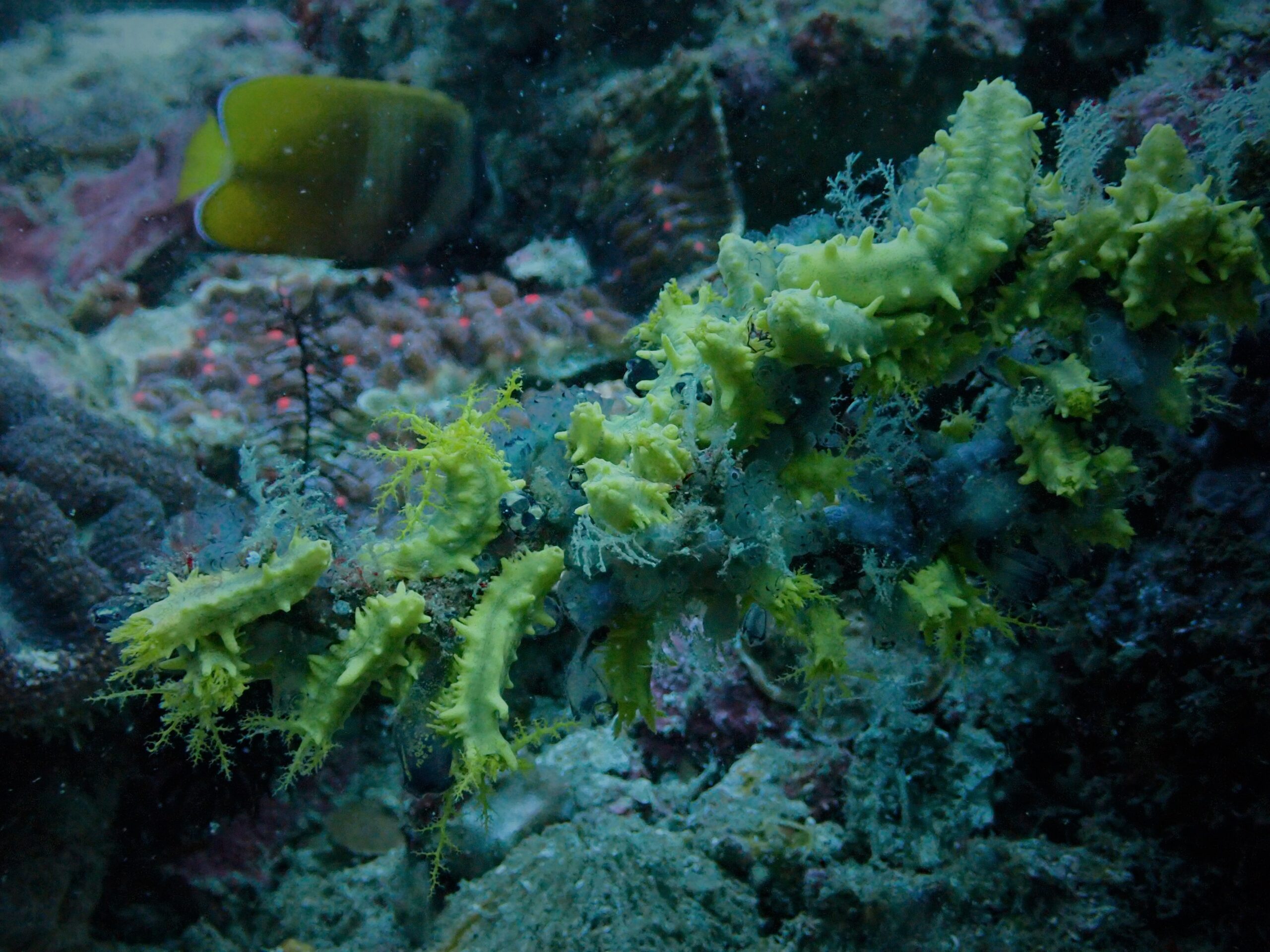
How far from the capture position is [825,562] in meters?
1.76

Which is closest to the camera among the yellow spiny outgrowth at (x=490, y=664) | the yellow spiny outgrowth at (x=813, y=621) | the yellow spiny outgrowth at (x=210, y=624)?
the yellow spiny outgrowth at (x=210, y=624)

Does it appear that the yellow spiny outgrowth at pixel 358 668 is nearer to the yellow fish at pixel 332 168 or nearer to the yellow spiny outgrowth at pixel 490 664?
the yellow spiny outgrowth at pixel 490 664

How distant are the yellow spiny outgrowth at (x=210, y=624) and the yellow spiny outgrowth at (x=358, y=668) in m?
0.12

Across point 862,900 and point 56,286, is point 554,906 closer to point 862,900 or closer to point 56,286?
point 862,900

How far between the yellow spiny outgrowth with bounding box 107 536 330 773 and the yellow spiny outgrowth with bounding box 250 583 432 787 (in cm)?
12

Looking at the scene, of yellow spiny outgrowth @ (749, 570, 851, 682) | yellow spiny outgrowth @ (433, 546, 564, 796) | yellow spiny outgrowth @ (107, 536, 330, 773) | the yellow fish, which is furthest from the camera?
the yellow fish

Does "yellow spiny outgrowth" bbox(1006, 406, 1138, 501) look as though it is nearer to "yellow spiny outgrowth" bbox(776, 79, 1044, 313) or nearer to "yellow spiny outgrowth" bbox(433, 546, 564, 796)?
"yellow spiny outgrowth" bbox(776, 79, 1044, 313)

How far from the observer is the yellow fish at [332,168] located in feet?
13.2

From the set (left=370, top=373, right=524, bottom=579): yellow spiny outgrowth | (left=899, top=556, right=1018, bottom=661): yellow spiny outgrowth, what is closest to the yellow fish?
(left=370, top=373, right=524, bottom=579): yellow spiny outgrowth

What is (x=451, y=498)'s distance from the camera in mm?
1447

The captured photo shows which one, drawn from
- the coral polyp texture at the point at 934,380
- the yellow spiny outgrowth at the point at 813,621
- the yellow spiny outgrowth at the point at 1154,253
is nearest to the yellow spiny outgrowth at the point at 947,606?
the coral polyp texture at the point at 934,380

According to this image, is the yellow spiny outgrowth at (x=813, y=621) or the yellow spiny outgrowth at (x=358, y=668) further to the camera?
the yellow spiny outgrowth at (x=813, y=621)

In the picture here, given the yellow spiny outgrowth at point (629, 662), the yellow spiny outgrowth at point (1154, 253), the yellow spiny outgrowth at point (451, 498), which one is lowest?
the yellow spiny outgrowth at point (629, 662)

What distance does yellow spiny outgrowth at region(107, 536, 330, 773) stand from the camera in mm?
1229
